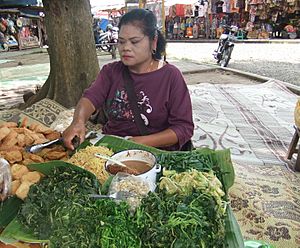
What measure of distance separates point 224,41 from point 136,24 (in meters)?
10.2

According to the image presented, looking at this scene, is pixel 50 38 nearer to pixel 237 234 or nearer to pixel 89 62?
pixel 89 62

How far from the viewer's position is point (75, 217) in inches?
52.9

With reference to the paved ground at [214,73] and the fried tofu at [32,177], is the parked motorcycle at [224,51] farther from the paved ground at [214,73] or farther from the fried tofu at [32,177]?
the fried tofu at [32,177]

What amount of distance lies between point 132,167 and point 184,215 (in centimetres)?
52

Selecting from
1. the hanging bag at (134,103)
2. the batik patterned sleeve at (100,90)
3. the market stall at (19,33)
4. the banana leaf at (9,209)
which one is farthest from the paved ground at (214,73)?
the market stall at (19,33)

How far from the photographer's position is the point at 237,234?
1.46 meters

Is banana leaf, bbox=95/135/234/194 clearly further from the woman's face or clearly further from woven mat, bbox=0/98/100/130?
woven mat, bbox=0/98/100/130

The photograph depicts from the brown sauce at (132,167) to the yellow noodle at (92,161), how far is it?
0.17ft

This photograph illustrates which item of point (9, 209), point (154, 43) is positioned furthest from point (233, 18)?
point (9, 209)

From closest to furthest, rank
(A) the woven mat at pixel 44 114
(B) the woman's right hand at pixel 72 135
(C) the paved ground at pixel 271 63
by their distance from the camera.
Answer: (B) the woman's right hand at pixel 72 135 < (A) the woven mat at pixel 44 114 < (C) the paved ground at pixel 271 63

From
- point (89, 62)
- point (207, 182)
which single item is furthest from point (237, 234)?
point (89, 62)

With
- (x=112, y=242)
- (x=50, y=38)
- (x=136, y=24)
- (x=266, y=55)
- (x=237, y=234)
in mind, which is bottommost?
(x=266, y=55)

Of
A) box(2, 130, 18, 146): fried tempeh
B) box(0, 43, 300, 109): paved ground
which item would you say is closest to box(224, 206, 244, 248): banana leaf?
box(2, 130, 18, 146): fried tempeh

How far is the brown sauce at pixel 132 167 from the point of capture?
171 cm
